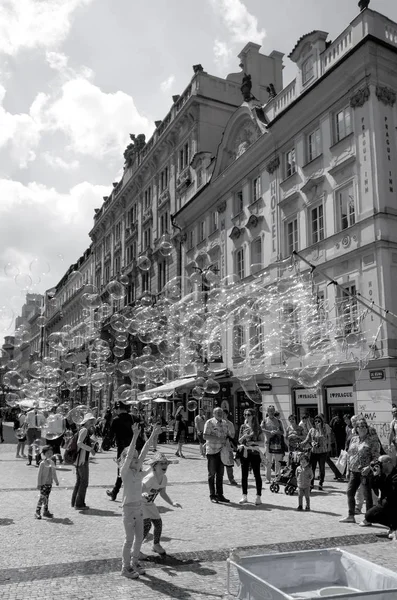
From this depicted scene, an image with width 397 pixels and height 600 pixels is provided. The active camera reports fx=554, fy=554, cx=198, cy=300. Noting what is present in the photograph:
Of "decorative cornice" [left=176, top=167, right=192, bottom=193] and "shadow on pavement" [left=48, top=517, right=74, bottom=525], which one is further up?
"decorative cornice" [left=176, top=167, right=192, bottom=193]

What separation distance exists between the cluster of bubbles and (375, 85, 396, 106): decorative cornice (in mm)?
6890

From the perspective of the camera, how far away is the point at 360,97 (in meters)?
19.9

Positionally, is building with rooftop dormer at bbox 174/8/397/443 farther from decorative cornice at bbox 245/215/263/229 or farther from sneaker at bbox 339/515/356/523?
sneaker at bbox 339/515/356/523

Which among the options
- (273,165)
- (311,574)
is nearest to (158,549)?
(311,574)

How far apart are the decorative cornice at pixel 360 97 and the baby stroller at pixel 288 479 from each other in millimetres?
13350

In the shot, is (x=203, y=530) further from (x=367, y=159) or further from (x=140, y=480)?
(x=367, y=159)

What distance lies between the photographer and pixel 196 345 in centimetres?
2805

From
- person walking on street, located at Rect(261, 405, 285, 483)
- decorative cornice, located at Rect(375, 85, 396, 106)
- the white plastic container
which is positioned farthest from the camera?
decorative cornice, located at Rect(375, 85, 396, 106)

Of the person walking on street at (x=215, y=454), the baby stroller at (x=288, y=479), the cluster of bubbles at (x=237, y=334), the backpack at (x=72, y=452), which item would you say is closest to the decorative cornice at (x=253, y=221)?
the cluster of bubbles at (x=237, y=334)

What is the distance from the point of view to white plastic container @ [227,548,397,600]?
383 centimetres

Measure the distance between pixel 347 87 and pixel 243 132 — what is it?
8.59 meters

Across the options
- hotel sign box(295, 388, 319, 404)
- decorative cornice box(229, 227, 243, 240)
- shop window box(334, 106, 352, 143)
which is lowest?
hotel sign box(295, 388, 319, 404)

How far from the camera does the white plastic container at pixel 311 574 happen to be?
12.6 ft

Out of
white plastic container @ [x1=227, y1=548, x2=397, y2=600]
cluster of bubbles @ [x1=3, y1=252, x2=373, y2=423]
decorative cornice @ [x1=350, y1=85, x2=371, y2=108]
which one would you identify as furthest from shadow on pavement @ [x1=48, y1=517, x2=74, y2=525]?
decorative cornice @ [x1=350, y1=85, x2=371, y2=108]
